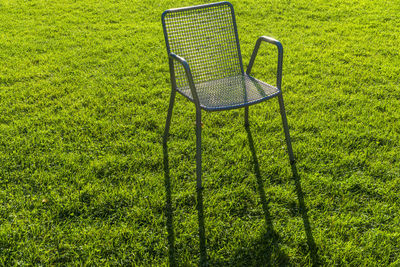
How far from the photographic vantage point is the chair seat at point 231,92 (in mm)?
2477

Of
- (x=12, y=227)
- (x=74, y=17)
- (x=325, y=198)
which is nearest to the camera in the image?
(x=12, y=227)

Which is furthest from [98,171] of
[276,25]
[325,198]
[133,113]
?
[276,25]

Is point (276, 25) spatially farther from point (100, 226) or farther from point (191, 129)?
point (100, 226)

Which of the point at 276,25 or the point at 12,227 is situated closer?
the point at 12,227

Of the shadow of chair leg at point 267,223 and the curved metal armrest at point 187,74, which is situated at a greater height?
the curved metal armrest at point 187,74

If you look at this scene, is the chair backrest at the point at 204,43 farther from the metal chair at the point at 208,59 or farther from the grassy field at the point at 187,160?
the grassy field at the point at 187,160

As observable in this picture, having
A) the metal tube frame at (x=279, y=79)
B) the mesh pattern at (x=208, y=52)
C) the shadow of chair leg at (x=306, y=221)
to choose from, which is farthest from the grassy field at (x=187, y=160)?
the mesh pattern at (x=208, y=52)

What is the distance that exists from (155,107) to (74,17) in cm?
345

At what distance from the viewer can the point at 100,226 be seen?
235 centimetres

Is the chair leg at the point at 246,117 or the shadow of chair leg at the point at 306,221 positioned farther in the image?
the chair leg at the point at 246,117

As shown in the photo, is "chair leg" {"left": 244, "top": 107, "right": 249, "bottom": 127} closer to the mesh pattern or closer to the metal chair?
the metal chair

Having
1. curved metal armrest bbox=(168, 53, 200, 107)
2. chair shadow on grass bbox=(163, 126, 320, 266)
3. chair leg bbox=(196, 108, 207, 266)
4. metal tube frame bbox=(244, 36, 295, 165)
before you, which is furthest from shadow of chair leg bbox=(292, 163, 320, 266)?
curved metal armrest bbox=(168, 53, 200, 107)

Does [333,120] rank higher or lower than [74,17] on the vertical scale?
lower

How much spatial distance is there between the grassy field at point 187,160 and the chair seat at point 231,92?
54cm
